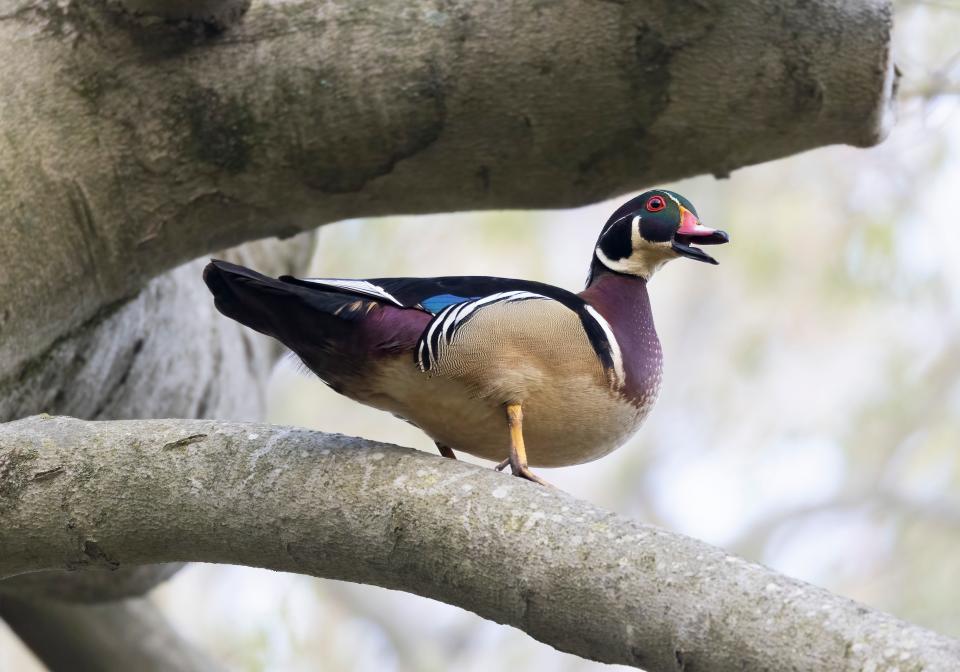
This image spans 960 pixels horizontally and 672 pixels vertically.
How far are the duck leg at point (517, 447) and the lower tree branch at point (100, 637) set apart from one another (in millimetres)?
2134

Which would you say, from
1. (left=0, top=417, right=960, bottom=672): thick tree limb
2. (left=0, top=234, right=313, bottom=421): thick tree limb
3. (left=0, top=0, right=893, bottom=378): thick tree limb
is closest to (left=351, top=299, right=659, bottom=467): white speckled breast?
(left=0, top=417, right=960, bottom=672): thick tree limb

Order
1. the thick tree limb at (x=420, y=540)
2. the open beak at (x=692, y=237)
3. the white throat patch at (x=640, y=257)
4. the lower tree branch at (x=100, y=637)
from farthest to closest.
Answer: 1. the lower tree branch at (x=100, y=637)
2. the white throat patch at (x=640, y=257)
3. the open beak at (x=692, y=237)
4. the thick tree limb at (x=420, y=540)

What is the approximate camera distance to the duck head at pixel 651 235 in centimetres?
234

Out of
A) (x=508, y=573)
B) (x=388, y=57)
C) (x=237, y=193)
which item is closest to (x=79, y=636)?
(x=237, y=193)

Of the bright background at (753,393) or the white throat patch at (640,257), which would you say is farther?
the bright background at (753,393)

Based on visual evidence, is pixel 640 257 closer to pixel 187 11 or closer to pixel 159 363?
pixel 187 11

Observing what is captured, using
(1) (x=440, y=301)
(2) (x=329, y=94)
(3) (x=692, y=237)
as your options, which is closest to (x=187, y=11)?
(2) (x=329, y=94)

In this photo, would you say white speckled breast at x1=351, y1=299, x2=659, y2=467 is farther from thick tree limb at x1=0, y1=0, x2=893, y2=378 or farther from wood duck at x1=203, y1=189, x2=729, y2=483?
thick tree limb at x1=0, y1=0, x2=893, y2=378

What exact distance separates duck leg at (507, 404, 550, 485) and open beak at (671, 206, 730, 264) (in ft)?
1.52

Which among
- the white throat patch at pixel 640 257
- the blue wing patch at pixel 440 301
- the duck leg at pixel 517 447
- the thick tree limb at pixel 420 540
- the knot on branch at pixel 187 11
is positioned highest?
the knot on branch at pixel 187 11

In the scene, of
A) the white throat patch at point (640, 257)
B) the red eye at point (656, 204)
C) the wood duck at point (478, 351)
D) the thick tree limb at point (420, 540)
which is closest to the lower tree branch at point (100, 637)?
the thick tree limb at point (420, 540)

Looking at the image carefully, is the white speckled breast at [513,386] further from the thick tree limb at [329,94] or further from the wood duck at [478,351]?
the thick tree limb at [329,94]

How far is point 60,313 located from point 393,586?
1.14 metres

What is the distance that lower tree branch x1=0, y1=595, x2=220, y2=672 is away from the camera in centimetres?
373
